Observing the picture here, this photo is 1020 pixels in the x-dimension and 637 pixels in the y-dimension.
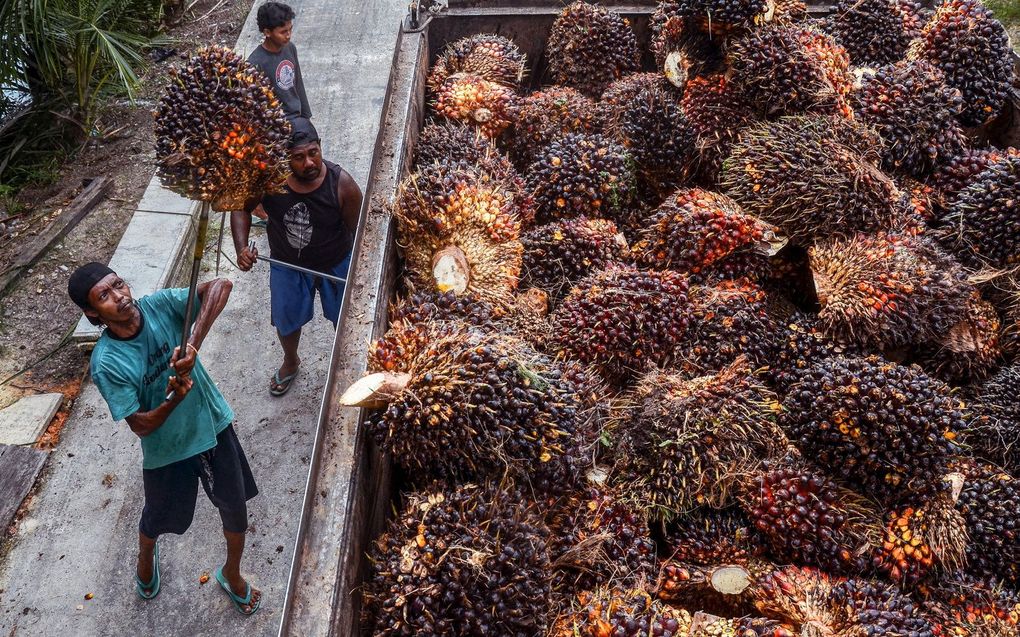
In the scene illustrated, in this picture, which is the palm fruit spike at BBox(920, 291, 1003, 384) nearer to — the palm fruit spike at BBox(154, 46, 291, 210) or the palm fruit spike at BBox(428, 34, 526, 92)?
the palm fruit spike at BBox(428, 34, 526, 92)

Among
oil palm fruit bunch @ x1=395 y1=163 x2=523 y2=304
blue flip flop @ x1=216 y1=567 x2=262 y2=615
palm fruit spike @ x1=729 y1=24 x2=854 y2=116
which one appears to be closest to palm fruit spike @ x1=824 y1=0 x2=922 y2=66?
palm fruit spike @ x1=729 y1=24 x2=854 y2=116

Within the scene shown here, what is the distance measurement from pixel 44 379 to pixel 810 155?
475cm

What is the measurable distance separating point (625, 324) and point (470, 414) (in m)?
0.80

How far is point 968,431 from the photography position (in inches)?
99.4

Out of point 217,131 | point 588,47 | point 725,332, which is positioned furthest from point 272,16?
point 725,332

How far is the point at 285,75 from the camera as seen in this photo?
15.9ft

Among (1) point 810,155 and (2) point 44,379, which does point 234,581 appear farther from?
(1) point 810,155

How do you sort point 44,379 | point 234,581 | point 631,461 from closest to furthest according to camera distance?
1. point 631,461
2. point 234,581
3. point 44,379

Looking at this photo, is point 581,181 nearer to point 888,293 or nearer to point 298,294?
point 888,293

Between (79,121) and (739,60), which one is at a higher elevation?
(739,60)

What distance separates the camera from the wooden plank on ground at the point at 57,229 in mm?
5238

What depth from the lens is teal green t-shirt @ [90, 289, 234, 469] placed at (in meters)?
2.77

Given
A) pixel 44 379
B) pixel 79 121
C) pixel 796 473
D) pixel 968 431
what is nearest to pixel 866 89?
pixel 968 431

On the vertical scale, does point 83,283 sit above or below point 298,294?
above
